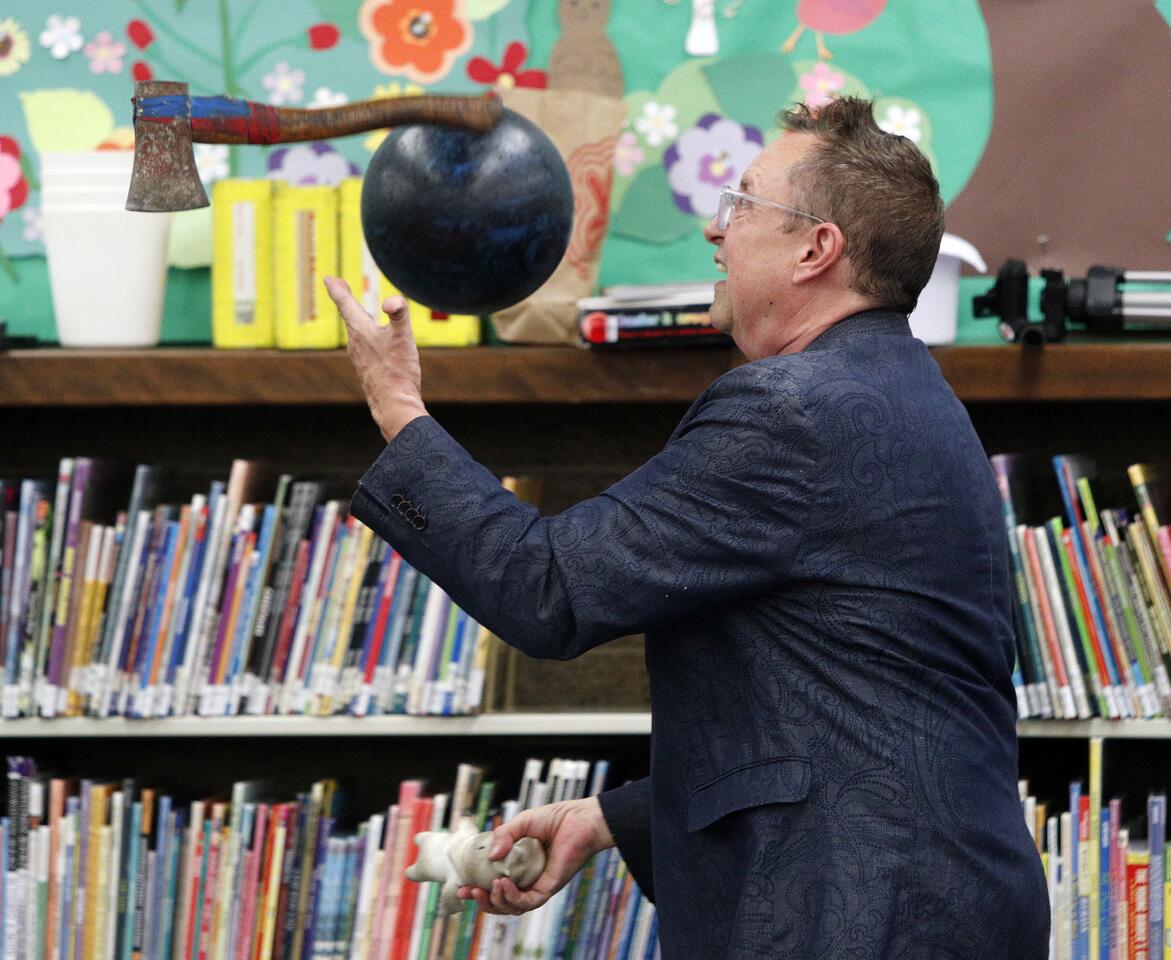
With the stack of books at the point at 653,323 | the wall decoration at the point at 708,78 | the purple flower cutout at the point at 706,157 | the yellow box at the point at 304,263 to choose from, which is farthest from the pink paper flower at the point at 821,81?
the yellow box at the point at 304,263

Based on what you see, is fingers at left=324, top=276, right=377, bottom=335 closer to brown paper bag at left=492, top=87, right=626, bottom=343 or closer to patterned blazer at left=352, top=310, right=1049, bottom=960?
patterned blazer at left=352, top=310, right=1049, bottom=960

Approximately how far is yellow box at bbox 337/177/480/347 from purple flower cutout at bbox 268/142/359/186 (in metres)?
0.23

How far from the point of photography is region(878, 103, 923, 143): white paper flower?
249cm

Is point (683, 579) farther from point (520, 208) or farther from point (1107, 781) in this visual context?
point (1107, 781)

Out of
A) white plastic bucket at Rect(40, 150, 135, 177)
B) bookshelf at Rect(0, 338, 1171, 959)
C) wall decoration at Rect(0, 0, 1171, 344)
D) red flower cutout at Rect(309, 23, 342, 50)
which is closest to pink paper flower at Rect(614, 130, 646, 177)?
wall decoration at Rect(0, 0, 1171, 344)

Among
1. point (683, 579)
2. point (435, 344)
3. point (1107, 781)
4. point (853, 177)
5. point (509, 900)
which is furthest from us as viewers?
point (1107, 781)

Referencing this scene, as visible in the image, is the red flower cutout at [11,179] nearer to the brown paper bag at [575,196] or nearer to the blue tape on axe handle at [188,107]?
the brown paper bag at [575,196]

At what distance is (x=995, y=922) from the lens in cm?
139

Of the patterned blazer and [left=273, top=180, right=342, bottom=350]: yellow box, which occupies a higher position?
[left=273, top=180, right=342, bottom=350]: yellow box

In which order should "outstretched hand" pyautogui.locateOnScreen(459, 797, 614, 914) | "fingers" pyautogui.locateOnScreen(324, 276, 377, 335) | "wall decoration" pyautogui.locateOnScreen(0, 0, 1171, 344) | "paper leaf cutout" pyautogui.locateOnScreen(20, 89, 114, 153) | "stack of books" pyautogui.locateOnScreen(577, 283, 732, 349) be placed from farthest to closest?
"paper leaf cutout" pyautogui.locateOnScreen(20, 89, 114, 153) < "wall decoration" pyautogui.locateOnScreen(0, 0, 1171, 344) < "stack of books" pyautogui.locateOnScreen(577, 283, 732, 349) < "outstretched hand" pyautogui.locateOnScreen(459, 797, 614, 914) < "fingers" pyautogui.locateOnScreen(324, 276, 377, 335)

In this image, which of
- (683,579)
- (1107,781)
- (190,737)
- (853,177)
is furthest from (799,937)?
(190,737)

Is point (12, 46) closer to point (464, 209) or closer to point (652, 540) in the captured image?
point (464, 209)

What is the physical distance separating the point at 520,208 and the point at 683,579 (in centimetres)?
42

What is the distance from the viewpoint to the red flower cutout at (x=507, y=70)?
249 centimetres
